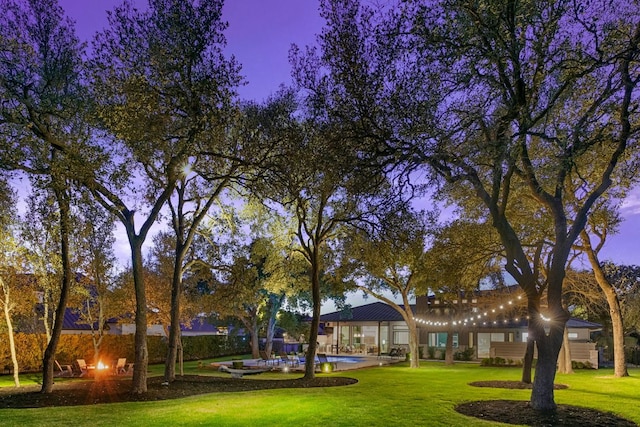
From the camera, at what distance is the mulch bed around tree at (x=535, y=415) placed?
411 inches

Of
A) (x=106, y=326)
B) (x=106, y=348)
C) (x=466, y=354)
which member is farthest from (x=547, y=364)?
(x=466, y=354)

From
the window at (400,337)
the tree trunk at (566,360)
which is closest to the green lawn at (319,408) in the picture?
the tree trunk at (566,360)

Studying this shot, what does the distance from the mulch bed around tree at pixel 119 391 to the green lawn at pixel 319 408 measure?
3.57 feet

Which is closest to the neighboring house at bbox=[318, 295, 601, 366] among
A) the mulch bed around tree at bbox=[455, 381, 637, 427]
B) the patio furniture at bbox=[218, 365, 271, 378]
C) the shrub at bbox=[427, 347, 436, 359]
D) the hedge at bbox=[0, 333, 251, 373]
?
the shrub at bbox=[427, 347, 436, 359]

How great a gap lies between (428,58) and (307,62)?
169 inches

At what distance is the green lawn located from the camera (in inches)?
408

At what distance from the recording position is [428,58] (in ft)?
34.4

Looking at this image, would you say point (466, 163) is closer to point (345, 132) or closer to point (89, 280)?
point (345, 132)

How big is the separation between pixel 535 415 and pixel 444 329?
30.9m

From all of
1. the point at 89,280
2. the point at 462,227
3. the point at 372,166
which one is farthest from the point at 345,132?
the point at 89,280

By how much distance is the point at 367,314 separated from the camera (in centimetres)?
4706

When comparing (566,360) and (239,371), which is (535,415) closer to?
(566,360)

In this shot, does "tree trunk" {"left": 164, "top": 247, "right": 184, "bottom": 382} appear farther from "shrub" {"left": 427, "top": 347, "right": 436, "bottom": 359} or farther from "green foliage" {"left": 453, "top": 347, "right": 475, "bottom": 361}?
"shrub" {"left": 427, "top": 347, "right": 436, "bottom": 359}

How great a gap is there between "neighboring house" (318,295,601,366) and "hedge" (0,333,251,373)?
948 cm
